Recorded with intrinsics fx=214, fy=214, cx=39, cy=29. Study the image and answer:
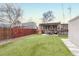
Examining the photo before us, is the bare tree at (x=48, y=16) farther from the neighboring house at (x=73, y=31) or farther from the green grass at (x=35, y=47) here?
the neighboring house at (x=73, y=31)

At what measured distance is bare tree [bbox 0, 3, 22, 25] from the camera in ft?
17.0

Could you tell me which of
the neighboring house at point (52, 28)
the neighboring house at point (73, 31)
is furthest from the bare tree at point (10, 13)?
the neighboring house at point (73, 31)

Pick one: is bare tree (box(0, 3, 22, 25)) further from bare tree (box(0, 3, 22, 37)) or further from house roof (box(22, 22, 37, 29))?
house roof (box(22, 22, 37, 29))

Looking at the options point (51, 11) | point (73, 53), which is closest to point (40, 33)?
point (51, 11)

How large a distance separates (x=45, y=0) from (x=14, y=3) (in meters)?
0.76

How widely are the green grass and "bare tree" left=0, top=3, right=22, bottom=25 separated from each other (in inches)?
20.9

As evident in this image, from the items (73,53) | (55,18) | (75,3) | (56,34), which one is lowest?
(73,53)

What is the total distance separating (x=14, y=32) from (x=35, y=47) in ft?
2.30

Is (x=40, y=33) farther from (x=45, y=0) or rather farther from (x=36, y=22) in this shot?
(x=45, y=0)

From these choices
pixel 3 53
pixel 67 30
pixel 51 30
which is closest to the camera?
pixel 3 53

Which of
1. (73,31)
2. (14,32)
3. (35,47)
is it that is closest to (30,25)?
(14,32)

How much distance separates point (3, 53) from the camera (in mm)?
4992

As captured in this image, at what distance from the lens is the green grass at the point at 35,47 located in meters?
5.01

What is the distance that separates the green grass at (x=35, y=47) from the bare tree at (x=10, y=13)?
0.53 m
